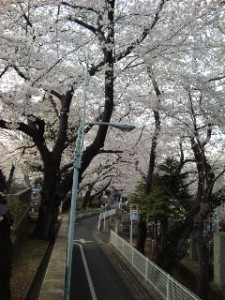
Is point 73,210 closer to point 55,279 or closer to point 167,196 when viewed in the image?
point 55,279

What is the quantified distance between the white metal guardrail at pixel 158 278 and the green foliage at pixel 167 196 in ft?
7.62

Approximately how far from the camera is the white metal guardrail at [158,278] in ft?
36.4

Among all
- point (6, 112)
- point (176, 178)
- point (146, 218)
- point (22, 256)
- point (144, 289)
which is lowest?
point (144, 289)

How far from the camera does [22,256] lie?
1587cm

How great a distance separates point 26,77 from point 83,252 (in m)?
12.5

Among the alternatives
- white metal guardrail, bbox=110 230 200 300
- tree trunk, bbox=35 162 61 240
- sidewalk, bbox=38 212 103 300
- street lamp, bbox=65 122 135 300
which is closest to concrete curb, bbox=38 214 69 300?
sidewalk, bbox=38 212 103 300

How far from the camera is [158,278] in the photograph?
14.1m

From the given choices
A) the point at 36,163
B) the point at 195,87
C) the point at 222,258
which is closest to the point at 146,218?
the point at 222,258

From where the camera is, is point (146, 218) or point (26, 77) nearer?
point (26, 77)

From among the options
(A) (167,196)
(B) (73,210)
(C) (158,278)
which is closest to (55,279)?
(B) (73,210)

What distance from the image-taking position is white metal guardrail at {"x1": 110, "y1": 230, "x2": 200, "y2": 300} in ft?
36.4

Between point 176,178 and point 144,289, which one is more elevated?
point 176,178

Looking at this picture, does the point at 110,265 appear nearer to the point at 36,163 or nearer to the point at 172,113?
the point at 172,113

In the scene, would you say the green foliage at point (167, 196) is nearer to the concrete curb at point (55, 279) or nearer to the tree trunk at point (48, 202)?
the tree trunk at point (48, 202)
